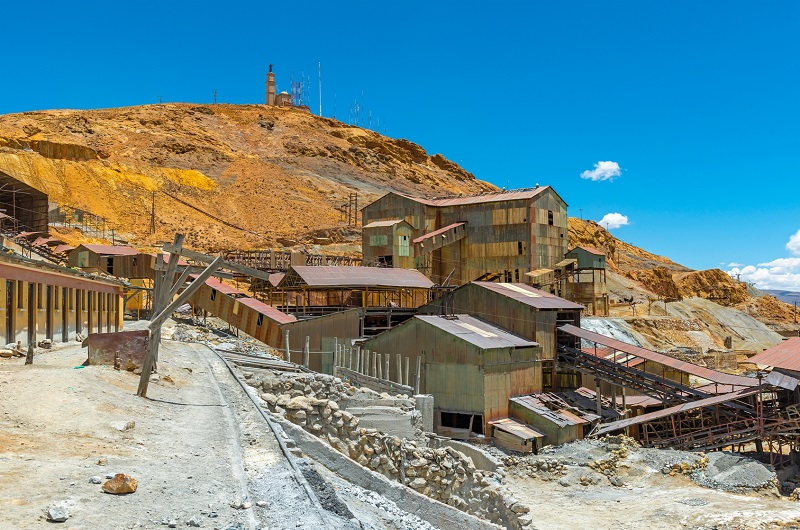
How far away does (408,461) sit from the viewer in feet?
52.0

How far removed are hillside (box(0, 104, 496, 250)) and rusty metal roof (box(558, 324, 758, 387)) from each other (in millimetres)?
45707

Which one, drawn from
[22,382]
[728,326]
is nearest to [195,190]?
[728,326]

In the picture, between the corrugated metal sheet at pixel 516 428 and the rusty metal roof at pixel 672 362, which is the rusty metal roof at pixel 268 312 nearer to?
the corrugated metal sheet at pixel 516 428

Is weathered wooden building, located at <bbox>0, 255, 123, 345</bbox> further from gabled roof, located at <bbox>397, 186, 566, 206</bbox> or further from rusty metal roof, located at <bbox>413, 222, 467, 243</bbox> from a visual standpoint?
gabled roof, located at <bbox>397, 186, 566, 206</bbox>

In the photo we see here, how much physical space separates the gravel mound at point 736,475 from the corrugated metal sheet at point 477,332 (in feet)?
30.3

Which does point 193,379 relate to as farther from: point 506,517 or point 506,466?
point 506,466

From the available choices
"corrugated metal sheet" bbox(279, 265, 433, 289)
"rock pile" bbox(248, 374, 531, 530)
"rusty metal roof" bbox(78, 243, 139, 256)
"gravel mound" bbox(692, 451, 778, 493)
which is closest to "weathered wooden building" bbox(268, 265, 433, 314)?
"corrugated metal sheet" bbox(279, 265, 433, 289)

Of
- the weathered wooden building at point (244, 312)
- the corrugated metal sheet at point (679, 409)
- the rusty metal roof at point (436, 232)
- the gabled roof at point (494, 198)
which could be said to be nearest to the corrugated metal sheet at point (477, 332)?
the corrugated metal sheet at point (679, 409)

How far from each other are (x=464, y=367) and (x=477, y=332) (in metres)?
2.60

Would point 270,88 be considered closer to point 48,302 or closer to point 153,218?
point 153,218

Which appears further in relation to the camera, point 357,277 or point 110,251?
point 110,251

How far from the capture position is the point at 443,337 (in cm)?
2875

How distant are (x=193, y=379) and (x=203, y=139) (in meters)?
101

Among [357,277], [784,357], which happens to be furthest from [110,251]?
[784,357]
